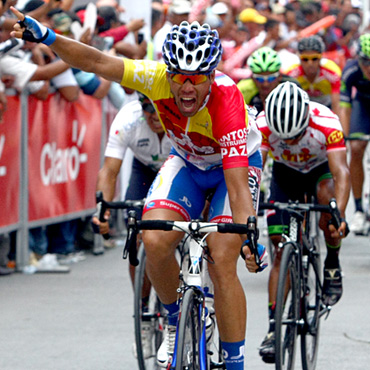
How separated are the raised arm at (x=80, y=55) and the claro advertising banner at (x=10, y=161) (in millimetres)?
4484

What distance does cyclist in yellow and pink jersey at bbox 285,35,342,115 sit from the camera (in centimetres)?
1142

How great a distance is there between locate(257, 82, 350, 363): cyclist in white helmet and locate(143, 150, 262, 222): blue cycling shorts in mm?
909

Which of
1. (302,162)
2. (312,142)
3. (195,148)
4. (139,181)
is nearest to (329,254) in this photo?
(302,162)

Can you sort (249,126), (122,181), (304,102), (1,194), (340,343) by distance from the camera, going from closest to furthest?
(249,126), (304,102), (340,343), (1,194), (122,181)

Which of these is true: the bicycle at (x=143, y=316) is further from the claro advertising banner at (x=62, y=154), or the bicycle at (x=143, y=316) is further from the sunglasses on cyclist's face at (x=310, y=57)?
the sunglasses on cyclist's face at (x=310, y=57)

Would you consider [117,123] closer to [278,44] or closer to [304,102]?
[304,102]

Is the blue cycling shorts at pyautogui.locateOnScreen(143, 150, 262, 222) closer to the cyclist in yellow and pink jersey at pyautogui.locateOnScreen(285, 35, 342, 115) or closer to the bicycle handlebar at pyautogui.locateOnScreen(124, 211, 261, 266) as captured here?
the bicycle handlebar at pyautogui.locateOnScreen(124, 211, 261, 266)

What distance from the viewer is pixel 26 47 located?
10.1 metres

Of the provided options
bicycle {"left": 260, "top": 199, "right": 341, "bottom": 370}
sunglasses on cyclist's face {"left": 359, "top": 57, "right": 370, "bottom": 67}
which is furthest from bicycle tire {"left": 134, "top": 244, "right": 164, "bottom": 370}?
sunglasses on cyclist's face {"left": 359, "top": 57, "right": 370, "bottom": 67}

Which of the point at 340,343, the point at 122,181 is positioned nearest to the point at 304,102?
the point at 340,343

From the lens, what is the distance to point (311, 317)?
6867 mm

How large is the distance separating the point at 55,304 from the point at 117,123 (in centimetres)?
246

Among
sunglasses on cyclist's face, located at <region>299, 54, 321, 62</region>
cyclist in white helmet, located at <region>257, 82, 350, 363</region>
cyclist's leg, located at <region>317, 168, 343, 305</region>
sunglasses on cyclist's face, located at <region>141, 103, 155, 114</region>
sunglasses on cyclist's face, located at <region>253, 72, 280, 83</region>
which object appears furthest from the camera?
sunglasses on cyclist's face, located at <region>299, 54, 321, 62</region>

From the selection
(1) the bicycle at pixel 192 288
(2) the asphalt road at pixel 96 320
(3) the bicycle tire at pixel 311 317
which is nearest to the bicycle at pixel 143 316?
(2) the asphalt road at pixel 96 320
